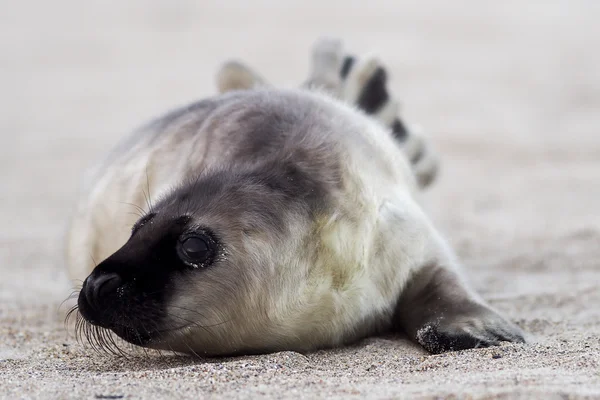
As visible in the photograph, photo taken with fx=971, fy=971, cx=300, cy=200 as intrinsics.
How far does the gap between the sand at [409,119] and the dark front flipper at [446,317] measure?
10 cm

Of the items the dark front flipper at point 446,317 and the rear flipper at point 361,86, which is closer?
the dark front flipper at point 446,317

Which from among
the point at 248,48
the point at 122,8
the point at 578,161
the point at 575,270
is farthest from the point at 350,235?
the point at 122,8

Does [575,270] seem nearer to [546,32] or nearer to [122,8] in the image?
[546,32]

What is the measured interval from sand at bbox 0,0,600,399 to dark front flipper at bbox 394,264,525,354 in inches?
4.1

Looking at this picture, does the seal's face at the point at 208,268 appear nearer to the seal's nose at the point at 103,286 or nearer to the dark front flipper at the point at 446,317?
the seal's nose at the point at 103,286

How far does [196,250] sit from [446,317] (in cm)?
104

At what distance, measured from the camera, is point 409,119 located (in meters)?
11.3

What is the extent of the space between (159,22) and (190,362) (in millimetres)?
13629

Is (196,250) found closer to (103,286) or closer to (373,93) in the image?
(103,286)

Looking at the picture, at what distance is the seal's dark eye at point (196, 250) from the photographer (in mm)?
3180

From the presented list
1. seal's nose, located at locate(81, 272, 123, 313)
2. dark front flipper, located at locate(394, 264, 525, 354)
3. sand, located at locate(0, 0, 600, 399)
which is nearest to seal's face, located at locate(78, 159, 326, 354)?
seal's nose, located at locate(81, 272, 123, 313)

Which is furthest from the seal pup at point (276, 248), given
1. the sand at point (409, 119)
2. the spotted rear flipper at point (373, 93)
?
the spotted rear flipper at point (373, 93)

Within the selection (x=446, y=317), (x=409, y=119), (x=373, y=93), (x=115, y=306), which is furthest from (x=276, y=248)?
(x=409, y=119)

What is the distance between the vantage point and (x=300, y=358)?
10.6ft
